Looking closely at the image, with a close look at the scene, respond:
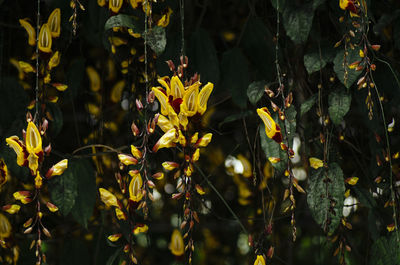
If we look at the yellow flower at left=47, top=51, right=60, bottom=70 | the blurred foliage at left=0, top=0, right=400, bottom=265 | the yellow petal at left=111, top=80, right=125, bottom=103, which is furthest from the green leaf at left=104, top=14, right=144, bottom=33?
the yellow petal at left=111, top=80, right=125, bottom=103

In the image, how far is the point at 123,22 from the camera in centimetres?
99

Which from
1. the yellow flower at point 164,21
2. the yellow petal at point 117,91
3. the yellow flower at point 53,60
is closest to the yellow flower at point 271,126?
the yellow flower at point 164,21

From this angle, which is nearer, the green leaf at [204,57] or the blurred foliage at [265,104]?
the blurred foliage at [265,104]

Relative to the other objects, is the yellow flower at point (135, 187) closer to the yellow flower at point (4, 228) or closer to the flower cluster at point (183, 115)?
the flower cluster at point (183, 115)

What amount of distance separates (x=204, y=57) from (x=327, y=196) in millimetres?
362

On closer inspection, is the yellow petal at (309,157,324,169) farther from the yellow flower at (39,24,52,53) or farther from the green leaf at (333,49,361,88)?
the yellow flower at (39,24,52,53)

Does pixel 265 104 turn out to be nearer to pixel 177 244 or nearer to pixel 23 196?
pixel 177 244

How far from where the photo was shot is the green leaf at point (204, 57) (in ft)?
3.78

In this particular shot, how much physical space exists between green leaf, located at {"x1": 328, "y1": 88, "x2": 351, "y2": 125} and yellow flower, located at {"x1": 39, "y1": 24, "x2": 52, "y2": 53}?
47cm

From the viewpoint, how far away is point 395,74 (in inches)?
42.0

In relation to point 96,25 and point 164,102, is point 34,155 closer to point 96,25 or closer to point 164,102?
point 164,102

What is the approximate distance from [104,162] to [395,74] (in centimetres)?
72

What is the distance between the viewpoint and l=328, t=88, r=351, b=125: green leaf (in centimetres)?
101

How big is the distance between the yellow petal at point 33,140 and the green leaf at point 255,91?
382 millimetres
